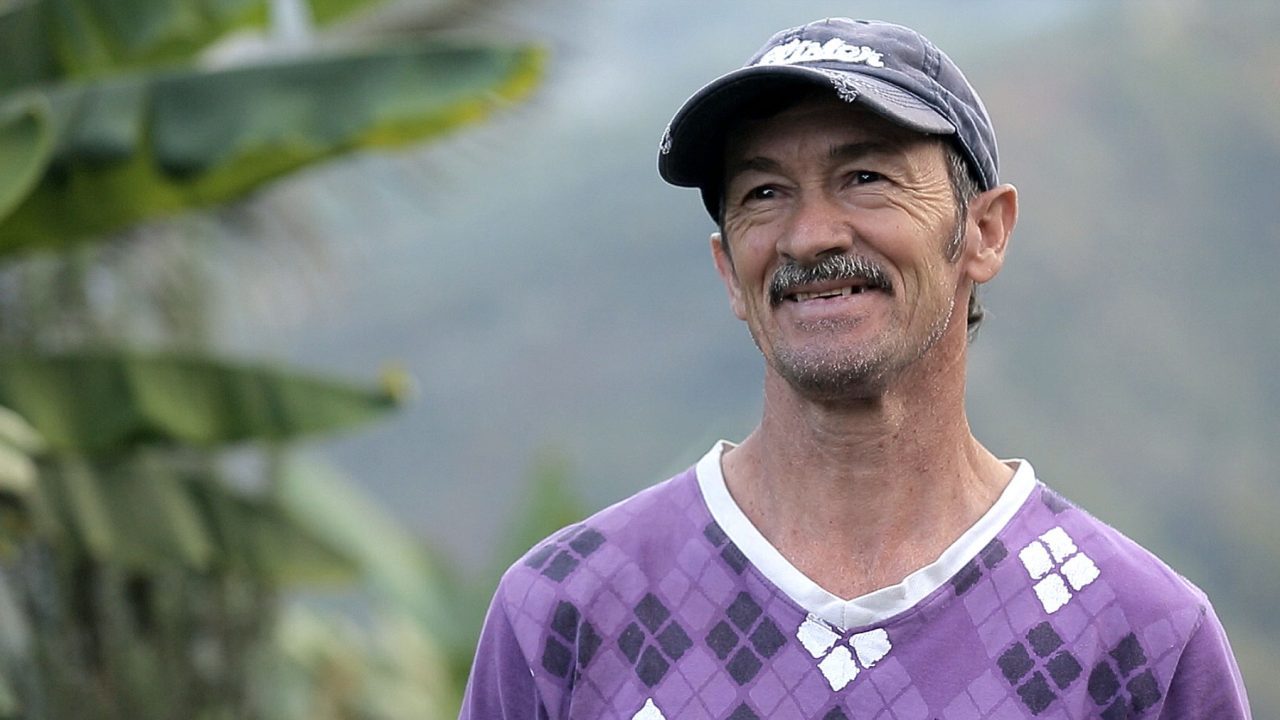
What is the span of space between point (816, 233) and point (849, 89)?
18 centimetres

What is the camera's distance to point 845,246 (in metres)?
2.14

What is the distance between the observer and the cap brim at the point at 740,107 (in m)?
2.08

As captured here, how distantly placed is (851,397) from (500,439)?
26.3 metres

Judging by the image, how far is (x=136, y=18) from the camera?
7133mm

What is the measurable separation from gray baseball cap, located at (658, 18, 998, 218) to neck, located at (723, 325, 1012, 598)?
28 centimetres

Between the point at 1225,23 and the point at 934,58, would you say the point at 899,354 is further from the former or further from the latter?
the point at 1225,23

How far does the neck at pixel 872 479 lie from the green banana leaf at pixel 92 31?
5.43 metres

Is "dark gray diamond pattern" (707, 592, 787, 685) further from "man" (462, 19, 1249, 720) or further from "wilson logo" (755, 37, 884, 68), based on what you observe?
"wilson logo" (755, 37, 884, 68)

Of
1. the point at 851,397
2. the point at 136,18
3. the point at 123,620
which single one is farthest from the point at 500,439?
the point at 851,397

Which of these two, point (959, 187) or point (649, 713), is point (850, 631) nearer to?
point (649, 713)

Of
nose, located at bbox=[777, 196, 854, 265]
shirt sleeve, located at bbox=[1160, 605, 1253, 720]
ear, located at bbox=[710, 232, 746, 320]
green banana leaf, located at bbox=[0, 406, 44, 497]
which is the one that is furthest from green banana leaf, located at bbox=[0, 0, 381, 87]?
shirt sleeve, located at bbox=[1160, 605, 1253, 720]

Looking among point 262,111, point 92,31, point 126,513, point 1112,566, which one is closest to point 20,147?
point 262,111

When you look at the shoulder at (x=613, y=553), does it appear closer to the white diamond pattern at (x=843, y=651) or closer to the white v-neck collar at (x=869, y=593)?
the white v-neck collar at (x=869, y=593)

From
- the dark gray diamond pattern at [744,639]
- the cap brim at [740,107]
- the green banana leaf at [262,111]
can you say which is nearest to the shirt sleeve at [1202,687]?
the dark gray diamond pattern at [744,639]
